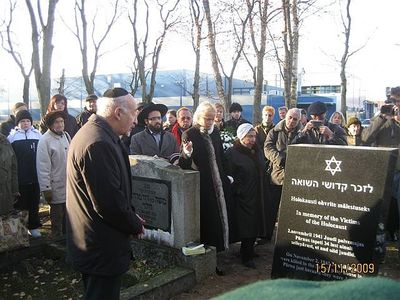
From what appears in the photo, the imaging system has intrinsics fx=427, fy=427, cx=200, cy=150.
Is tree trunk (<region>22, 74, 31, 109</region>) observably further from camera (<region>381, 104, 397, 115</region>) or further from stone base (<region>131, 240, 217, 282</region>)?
camera (<region>381, 104, 397, 115</region>)

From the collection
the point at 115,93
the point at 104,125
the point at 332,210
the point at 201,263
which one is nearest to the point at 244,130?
the point at 201,263

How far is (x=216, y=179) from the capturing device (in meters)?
5.17

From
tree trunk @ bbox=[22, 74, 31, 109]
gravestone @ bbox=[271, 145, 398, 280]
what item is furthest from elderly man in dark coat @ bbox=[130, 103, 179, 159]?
tree trunk @ bbox=[22, 74, 31, 109]

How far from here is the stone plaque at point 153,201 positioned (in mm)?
5194

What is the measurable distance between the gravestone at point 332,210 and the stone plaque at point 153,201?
1.70m

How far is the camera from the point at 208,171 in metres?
5.20

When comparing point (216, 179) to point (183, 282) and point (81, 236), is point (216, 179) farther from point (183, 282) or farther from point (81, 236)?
point (81, 236)

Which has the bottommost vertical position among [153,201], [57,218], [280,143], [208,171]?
[57,218]

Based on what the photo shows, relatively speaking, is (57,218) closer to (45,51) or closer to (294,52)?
(45,51)

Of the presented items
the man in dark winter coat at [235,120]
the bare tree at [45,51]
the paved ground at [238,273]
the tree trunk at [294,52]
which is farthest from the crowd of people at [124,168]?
the tree trunk at [294,52]

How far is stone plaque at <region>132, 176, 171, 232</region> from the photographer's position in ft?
17.0

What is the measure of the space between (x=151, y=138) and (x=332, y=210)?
10.5ft

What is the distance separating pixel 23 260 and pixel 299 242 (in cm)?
382
